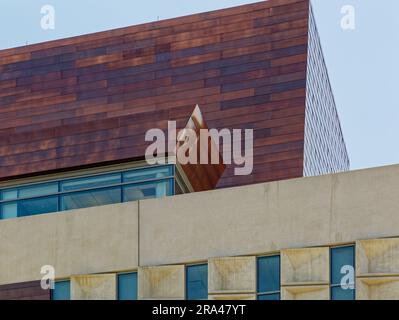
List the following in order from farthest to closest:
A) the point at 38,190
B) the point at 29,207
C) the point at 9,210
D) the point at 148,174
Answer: the point at 38,190, the point at 9,210, the point at 29,207, the point at 148,174

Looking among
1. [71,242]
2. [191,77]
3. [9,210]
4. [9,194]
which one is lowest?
[71,242]

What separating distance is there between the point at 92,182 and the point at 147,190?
240 cm

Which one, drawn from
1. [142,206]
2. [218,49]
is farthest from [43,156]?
[218,49]

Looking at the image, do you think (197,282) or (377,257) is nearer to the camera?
(377,257)

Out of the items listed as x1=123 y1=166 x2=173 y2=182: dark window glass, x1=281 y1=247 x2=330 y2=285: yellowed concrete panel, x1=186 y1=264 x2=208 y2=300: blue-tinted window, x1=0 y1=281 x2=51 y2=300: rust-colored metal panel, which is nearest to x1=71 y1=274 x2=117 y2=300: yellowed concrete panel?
x1=0 y1=281 x2=51 y2=300: rust-colored metal panel

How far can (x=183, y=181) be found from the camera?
49031 millimetres

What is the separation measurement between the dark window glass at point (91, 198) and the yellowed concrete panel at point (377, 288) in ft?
37.5

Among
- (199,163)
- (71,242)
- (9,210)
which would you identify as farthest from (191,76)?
(71,242)

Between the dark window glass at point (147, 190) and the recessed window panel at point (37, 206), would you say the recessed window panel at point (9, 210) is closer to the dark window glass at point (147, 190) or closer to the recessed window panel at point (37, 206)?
the recessed window panel at point (37, 206)

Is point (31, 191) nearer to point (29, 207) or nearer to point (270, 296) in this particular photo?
point (29, 207)

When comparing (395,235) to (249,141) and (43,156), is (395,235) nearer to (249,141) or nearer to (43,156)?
(43,156)

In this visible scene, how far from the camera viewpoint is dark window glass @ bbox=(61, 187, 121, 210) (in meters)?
48.7

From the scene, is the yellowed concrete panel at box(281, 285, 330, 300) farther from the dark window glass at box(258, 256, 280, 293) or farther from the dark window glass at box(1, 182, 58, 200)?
the dark window glass at box(1, 182, 58, 200)

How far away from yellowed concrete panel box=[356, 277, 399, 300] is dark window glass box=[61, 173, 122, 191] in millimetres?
12137
